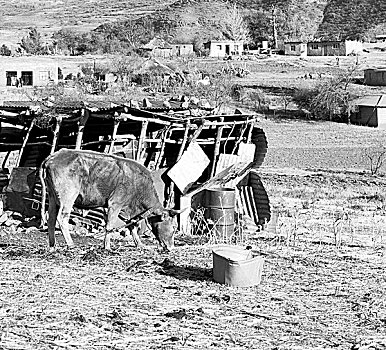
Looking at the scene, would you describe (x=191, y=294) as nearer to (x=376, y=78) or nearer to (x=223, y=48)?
(x=376, y=78)

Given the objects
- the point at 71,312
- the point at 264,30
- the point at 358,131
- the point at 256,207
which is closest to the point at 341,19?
the point at 264,30

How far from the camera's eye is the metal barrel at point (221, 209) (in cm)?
1462

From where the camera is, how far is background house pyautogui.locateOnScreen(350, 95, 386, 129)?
124ft

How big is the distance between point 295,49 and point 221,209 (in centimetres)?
6386

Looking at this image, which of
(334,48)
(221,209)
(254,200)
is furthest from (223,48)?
(221,209)

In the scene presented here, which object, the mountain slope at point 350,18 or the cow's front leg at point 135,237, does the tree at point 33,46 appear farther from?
the cow's front leg at point 135,237

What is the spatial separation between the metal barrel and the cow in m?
2.28

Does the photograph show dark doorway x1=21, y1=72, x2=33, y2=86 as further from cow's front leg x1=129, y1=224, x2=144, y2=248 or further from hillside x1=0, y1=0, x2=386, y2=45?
hillside x1=0, y1=0, x2=386, y2=45

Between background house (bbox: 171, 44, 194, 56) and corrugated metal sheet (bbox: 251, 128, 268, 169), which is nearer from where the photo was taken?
corrugated metal sheet (bbox: 251, 128, 268, 169)

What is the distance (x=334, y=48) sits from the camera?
2972 inches

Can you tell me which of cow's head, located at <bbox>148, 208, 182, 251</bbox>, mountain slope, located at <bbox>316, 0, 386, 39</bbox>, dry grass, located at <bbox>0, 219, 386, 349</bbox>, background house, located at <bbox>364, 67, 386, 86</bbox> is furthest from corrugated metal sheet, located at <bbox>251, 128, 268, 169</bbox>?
mountain slope, located at <bbox>316, 0, 386, 39</bbox>

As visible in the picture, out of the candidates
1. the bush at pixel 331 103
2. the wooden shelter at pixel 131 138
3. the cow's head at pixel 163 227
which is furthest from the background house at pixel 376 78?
the cow's head at pixel 163 227

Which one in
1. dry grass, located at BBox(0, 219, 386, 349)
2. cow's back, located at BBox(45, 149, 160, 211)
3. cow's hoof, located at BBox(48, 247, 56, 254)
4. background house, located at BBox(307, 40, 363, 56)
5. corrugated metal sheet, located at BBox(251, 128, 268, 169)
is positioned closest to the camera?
dry grass, located at BBox(0, 219, 386, 349)

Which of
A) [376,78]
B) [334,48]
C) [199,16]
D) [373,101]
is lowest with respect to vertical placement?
[373,101]
